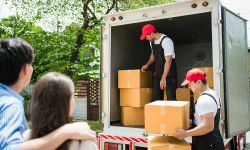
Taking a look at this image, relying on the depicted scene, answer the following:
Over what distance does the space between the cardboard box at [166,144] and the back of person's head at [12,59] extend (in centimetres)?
255

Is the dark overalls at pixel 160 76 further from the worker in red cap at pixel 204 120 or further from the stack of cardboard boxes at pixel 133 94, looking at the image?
the worker in red cap at pixel 204 120

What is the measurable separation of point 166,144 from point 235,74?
1.58 metres

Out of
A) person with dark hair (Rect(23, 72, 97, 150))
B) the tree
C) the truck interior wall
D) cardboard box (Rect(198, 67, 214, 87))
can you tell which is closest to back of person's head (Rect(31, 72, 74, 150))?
person with dark hair (Rect(23, 72, 97, 150))

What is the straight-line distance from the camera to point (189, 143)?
4.11m

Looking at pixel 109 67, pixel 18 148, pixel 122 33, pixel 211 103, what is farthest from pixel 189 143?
pixel 18 148

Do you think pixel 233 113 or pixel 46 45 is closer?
pixel 233 113

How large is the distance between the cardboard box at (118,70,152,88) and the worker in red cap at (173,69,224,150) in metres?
1.53

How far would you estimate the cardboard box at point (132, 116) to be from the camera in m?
5.57

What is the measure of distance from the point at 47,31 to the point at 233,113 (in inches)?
403

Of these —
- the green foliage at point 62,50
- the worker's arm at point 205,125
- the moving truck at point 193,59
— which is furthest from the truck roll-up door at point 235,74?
the green foliage at point 62,50

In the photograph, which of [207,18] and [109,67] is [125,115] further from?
[207,18]

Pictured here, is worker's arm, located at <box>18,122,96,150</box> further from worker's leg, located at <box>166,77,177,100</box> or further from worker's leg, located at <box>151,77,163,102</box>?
worker's leg, located at <box>151,77,163,102</box>

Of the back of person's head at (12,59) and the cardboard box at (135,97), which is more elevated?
the back of person's head at (12,59)

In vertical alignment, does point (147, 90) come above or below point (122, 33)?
below
